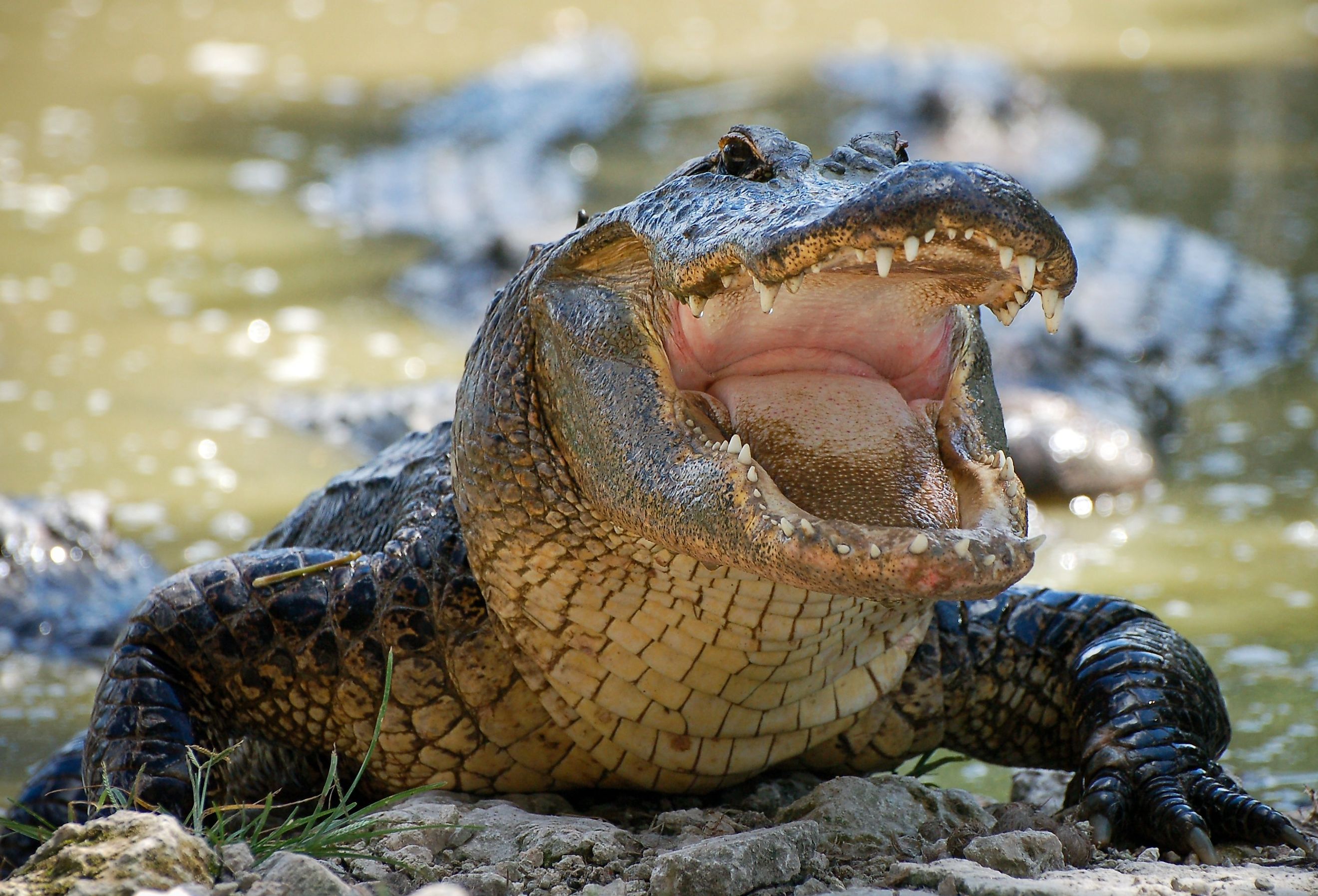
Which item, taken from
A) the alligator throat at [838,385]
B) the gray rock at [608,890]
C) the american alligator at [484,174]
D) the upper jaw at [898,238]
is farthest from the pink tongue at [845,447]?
the american alligator at [484,174]

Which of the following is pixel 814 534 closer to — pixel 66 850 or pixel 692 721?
pixel 692 721

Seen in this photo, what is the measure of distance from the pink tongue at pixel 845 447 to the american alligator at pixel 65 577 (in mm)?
2595

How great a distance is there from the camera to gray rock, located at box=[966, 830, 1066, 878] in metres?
2.15

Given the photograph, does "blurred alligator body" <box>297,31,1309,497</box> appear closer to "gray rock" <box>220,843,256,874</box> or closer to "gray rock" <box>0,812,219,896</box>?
"gray rock" <box>220,843,256,874</box>

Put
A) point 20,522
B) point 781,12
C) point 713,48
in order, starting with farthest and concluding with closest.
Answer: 1. point 781,12
2. point 713,48
3. point 20,522

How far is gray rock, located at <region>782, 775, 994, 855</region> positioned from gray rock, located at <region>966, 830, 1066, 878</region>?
0.44 ft

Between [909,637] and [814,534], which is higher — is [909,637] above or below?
below

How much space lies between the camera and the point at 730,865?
2.04 meters

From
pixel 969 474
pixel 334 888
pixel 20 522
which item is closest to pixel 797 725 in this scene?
pixel 969 474

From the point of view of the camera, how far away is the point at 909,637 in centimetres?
272

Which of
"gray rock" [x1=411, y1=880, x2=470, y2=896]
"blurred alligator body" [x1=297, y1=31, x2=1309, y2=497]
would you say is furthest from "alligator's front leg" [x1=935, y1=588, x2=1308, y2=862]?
"blurred alligator body" [x1=297, y1=31, x2=1309, y2=497]

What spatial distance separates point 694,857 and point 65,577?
3008 millimetres

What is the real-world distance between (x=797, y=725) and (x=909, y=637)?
0.27 metres

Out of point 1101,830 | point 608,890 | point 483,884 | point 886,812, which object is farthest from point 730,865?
point 1101,830
